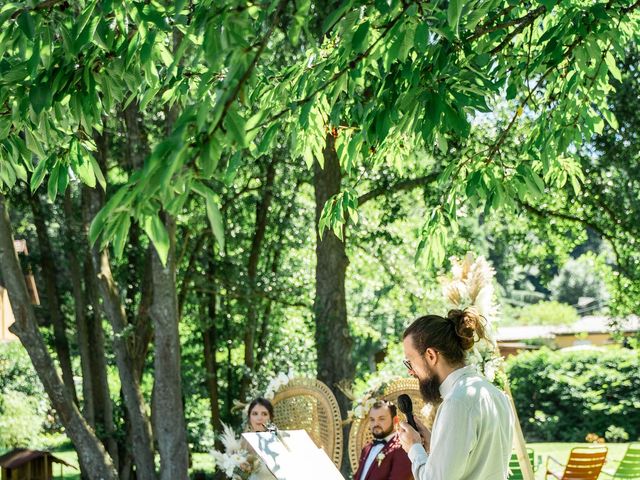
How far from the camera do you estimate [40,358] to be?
32.4 feet

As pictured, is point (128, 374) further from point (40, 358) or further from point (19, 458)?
point (19, 458)

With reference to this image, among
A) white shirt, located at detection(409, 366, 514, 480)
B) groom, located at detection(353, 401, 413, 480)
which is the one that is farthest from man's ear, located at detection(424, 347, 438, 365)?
groom, located at detection(353, 401, 413, 480)

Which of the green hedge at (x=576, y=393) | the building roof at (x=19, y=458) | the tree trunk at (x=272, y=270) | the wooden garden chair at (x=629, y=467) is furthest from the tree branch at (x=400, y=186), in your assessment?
the green hedge at (x=576, y=393)

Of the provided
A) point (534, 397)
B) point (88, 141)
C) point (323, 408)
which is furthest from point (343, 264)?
point (534, 397)

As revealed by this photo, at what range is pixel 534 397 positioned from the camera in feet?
71.4

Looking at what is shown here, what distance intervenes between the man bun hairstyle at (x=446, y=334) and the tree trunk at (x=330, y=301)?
8.11 meters

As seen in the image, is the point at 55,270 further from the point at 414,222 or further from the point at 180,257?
the point at 414,222

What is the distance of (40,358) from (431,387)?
734cm

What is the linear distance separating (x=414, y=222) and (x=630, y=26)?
15.5 metres

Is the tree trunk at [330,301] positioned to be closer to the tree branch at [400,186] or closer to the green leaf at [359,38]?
the tree branch at [400,186]

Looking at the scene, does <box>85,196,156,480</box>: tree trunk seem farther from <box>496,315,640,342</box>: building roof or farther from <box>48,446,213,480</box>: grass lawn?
<box>496,315,640,342</box>: building roof

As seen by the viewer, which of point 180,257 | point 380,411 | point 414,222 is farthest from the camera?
point 414,222

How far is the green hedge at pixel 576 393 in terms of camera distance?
20672mm

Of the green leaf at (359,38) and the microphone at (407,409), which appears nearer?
the green leaf at (359,38)
